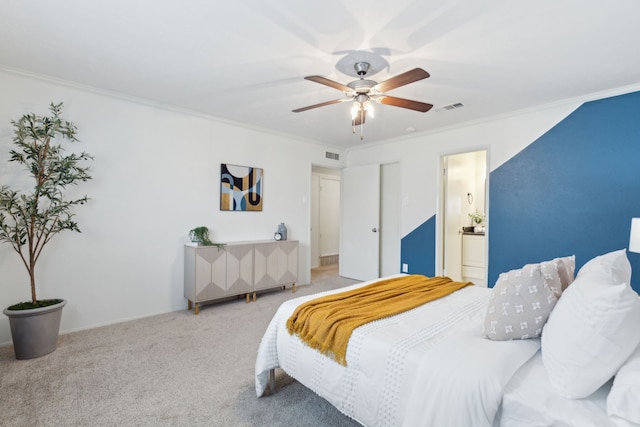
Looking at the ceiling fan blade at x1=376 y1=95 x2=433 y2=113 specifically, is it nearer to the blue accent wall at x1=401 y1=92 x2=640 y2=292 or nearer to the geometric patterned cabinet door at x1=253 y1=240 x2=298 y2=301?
the blue accent wall at x1=401 y1=92 x2=640 y2=292

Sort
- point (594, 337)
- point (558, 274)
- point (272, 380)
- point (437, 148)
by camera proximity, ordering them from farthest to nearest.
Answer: point (437, 148)
point (272, 380)
point (558, 274)
point (594, 337)

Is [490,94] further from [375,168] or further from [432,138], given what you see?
[375,168]

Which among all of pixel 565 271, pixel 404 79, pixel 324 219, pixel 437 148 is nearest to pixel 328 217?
pixel 324 219

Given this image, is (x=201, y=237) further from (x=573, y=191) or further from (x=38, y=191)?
(x=573, y=191)

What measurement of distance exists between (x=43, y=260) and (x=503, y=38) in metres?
4.43

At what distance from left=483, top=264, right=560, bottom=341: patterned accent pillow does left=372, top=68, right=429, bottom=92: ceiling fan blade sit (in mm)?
1355

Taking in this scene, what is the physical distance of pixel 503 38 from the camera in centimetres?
223

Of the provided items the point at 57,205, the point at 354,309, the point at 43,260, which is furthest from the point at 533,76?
the point at 43,260

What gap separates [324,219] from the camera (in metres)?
7.02

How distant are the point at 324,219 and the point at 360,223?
5.33 feet

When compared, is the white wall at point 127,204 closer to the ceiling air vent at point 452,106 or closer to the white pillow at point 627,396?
the ceiling air vent at point 452,106

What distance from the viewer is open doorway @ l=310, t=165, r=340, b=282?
6773 mm

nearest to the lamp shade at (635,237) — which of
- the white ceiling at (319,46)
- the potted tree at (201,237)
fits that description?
the white ceiling at (319,46)

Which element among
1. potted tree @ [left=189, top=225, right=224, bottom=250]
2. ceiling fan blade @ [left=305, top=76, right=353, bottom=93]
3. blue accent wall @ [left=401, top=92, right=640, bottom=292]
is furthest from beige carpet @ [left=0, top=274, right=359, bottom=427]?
blue accent wall @ [left=401, top=92, right=640, bottom=292]
